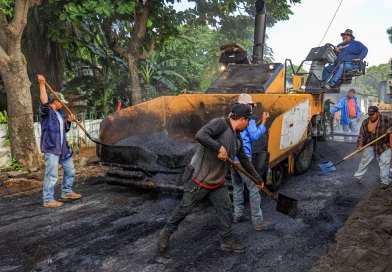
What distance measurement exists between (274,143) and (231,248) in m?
2.01

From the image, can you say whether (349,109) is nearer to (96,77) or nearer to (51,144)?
(51,144)

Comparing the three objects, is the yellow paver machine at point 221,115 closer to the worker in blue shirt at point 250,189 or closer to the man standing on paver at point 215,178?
the worker in blue shirt at point 250,189

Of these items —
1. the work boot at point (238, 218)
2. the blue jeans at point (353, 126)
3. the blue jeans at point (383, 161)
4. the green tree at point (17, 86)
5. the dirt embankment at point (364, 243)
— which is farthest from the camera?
the blue jeans at point (353, 126)

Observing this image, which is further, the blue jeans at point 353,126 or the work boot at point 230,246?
the blue jeans at point 353,126

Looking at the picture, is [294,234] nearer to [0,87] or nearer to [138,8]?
[138,8]

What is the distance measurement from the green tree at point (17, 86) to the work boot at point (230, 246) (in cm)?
457

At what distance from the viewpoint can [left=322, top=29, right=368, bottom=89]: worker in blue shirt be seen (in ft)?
26.2

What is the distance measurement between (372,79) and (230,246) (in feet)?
137

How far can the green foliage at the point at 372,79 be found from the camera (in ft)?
127

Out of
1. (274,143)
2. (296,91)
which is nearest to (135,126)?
(274,143)

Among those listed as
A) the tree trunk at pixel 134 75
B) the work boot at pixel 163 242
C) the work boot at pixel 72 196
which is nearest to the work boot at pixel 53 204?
the work boot at pixel 72 196

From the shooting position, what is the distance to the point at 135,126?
616 cm

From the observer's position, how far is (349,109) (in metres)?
8.92

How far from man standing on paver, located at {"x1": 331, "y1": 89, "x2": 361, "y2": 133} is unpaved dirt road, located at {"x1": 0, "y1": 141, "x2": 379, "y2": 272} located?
3546mm
